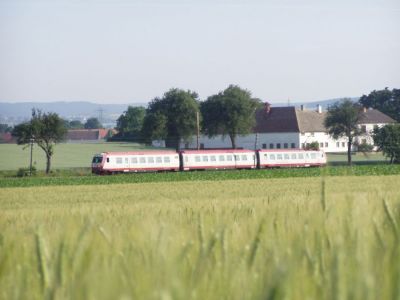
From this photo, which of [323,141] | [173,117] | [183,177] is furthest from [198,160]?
[323,141]

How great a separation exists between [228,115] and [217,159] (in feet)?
122

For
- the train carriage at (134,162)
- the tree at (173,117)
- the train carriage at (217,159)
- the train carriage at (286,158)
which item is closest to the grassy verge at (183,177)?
the train carriage at (134,162)

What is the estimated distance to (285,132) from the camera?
121562 millimetres

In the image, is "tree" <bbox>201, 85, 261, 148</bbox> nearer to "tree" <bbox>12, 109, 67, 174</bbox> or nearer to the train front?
"tree" <bbox>12, 109, 67, 174</bbox>

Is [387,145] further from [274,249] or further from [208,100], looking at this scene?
[274,249]

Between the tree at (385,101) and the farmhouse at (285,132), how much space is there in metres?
19.5

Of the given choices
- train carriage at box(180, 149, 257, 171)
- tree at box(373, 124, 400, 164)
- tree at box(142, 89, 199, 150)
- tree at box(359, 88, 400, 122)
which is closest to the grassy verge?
train carriage at box(180, 149, 257, 171)

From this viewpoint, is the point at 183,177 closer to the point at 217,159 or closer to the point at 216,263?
the point at 217,159

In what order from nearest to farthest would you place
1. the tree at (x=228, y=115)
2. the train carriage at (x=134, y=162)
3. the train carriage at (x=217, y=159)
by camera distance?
the train carriage at (x=134, y=162), the train carriage at (x=217, y=159), the tree at (x=228, y=115)

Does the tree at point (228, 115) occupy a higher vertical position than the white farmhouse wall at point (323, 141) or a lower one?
higher

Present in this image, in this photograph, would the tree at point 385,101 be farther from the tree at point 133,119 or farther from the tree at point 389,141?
the tree at point 389,141

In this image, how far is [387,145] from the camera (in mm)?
90812

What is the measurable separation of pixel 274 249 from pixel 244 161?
6872 cm

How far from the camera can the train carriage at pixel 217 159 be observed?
69.7 meters
